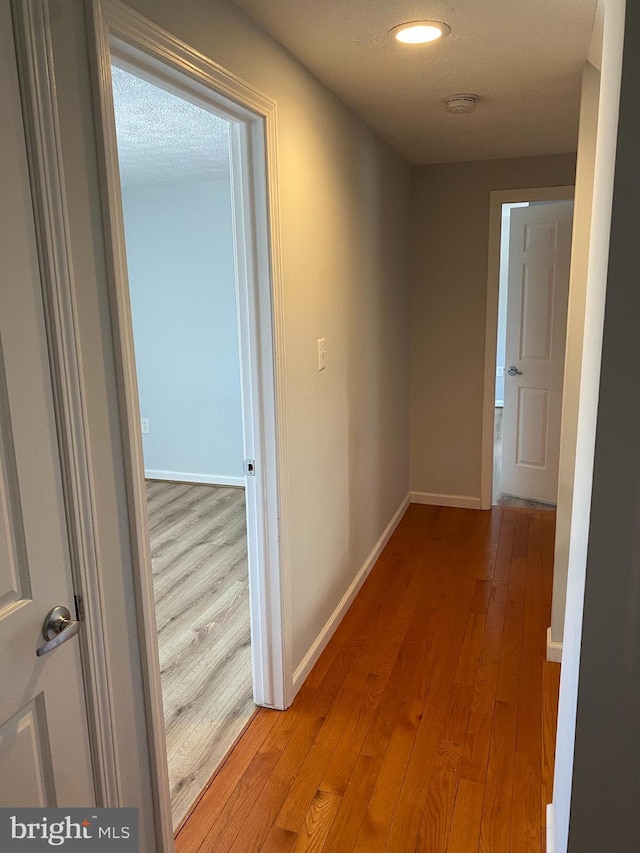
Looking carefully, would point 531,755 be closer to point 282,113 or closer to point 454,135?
point 282,113

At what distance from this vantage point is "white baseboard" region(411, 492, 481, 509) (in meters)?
4.41

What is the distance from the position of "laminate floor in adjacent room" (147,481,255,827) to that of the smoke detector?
2434mm

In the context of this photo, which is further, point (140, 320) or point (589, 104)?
point (140, 320)

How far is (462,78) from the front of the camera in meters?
2.33

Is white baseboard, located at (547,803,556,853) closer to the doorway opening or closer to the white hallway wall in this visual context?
the doorway opening

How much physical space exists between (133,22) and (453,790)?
2.20m

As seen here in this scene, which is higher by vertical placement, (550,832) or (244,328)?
(244,328)

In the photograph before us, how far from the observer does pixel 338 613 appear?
2918mm

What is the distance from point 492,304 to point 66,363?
338 cm

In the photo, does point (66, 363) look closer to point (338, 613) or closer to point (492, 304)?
point (338, 613)

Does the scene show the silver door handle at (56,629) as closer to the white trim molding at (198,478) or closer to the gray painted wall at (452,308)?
the gray painted wall at (452,308)

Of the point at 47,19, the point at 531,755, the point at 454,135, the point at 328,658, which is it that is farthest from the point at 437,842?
the point at 454,135

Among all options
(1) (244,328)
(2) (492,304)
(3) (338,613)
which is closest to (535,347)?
(2) (492,304)

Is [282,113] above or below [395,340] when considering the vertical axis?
above
